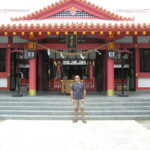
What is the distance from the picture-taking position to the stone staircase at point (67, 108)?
9.14 meters

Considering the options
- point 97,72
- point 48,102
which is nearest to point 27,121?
point 48,102

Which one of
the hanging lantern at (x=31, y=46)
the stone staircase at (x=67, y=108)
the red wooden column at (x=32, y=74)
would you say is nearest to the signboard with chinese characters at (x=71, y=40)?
the hanging lantern at (x=31, y=46)

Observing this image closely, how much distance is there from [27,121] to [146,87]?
7.21 m

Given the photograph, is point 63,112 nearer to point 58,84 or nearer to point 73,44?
point 73,44

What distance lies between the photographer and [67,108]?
9.65 m

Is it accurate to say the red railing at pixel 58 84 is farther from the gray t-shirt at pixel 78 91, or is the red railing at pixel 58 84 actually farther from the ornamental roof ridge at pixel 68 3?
the gray t-shirt at pixel 78 91

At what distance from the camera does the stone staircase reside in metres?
9.14

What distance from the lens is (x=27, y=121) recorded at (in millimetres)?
8727

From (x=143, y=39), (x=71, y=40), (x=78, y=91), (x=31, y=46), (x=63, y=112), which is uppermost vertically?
(x=143, y=39)
